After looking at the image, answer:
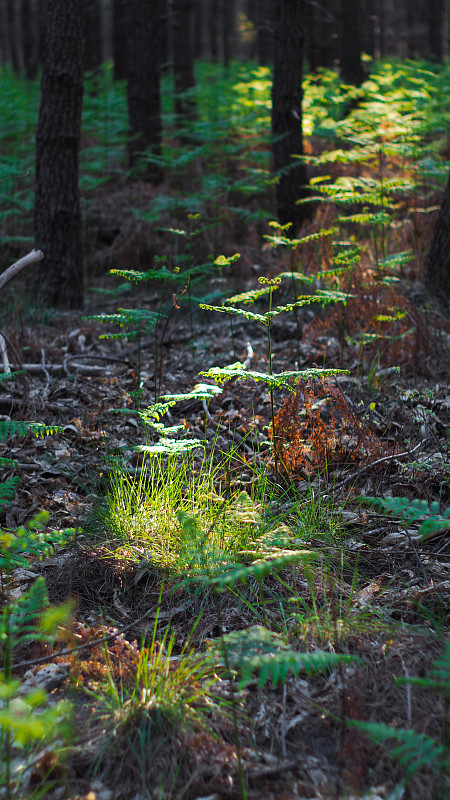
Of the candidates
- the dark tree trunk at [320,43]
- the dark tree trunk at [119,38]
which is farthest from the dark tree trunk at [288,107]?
the dark tree trunk at [320,43]

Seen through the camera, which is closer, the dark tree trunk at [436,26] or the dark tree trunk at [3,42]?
the dark tree trunk at [436,26]

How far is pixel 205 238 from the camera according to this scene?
717cm

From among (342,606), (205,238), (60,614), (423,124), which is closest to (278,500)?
(342,606)

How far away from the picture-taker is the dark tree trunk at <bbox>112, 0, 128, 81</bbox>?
15047 mm

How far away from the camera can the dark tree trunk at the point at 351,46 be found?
10766mm

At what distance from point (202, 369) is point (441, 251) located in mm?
2515

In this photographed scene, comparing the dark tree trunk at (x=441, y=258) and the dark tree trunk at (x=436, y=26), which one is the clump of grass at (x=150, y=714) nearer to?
the dark tree trunk at (x=441, y=258)

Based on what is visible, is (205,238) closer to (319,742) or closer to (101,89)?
(319,742)

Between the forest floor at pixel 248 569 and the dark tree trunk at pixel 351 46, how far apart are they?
7994mm

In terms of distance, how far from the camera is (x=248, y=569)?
160cm

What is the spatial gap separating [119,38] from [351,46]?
7.70 metres

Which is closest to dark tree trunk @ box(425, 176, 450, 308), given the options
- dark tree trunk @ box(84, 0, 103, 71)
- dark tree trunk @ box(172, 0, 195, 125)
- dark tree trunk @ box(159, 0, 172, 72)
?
dark tree trunk @ box(159, 0, 172, 72)

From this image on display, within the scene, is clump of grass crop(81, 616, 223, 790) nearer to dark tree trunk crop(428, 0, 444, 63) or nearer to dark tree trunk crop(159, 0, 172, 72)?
dark tree trunk crop(159, 0, 172, 72)

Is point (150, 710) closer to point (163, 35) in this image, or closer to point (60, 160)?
point (60, 160)
